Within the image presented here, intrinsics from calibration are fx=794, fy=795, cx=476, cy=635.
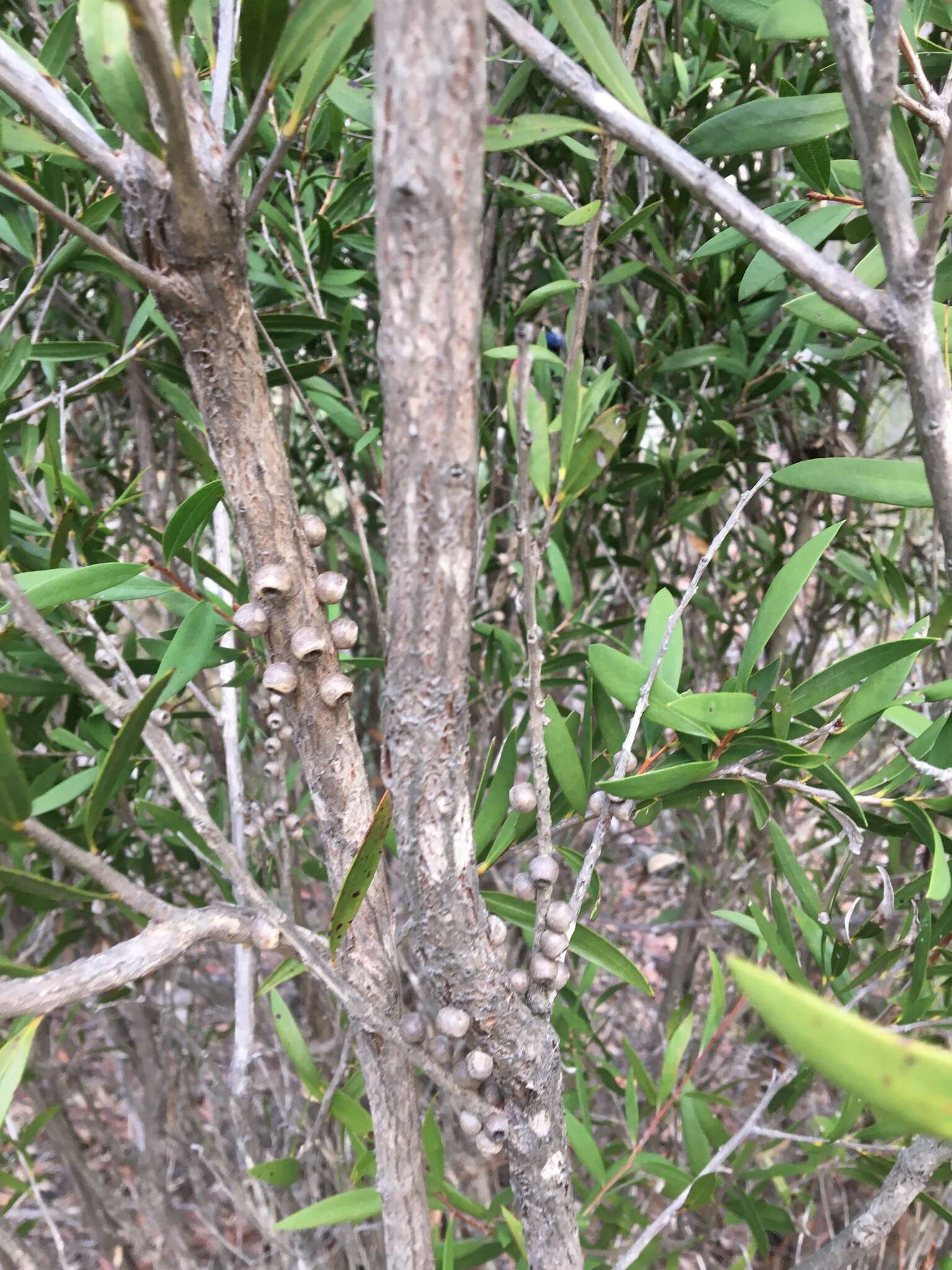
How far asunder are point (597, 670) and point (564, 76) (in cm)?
25

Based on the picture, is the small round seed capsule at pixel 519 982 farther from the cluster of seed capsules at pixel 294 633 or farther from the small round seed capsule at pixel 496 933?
→ the cluster of seed capsules at pixel 294 633

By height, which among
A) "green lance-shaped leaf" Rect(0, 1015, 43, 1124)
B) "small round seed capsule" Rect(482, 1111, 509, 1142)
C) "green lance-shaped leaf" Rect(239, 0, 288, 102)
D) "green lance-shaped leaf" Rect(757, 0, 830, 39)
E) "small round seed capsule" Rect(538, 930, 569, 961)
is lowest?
"small round seed capsule" Rect(482, 1111, 509, 1142)

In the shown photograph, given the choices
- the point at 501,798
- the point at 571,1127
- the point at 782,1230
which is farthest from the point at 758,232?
the point at 782,1230

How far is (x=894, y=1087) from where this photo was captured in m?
0.13

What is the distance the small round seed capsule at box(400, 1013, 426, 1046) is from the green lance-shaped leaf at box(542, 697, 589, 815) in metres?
0.13

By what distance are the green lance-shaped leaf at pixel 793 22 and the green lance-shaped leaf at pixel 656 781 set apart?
0.33 meters

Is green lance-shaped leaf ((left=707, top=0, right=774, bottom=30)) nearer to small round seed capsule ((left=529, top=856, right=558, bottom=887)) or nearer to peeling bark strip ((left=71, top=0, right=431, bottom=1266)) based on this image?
peeling bark strip ((left=71, top=0, right=431, bottom=1266))

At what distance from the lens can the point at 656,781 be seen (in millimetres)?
363

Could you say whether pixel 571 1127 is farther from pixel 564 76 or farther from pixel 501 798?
pixel 564 76

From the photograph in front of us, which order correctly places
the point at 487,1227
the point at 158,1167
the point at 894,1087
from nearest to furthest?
the point at 894,1087
the point at 487,1227
the point at 158,1167

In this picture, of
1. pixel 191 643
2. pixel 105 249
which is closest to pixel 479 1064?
pixel 191 643

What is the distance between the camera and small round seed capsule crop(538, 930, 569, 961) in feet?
1.20

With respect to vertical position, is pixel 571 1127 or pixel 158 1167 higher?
pixel 571 1127

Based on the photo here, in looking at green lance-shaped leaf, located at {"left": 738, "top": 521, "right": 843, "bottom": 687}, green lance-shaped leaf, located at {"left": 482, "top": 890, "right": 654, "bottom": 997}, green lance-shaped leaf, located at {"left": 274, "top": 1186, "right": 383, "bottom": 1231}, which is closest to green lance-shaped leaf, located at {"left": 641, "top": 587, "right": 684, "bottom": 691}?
green lance-shaped leaf, located at {"left": 738, "top": 521, "right": 843, "bottom": 687}
